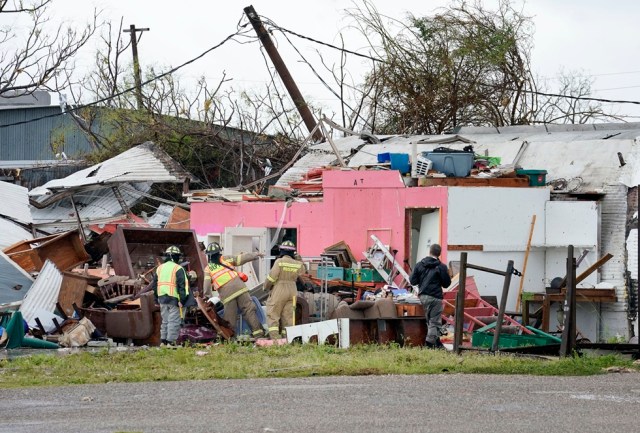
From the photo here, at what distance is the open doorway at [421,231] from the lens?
893 inches

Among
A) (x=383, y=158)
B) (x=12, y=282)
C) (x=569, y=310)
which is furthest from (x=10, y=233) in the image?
(x=569, y=310)

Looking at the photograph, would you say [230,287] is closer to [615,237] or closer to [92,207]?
[615,237]

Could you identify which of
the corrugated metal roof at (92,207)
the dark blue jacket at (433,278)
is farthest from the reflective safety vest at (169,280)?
the corrugated metal roof at (92,207)

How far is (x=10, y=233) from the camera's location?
25156 millimetres

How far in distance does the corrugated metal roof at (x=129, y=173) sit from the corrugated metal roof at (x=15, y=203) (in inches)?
67.3

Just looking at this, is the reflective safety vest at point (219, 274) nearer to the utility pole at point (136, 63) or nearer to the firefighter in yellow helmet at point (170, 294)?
the firefighter in yellow helmet at point (170, 294)

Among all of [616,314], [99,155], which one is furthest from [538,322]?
[99,155]

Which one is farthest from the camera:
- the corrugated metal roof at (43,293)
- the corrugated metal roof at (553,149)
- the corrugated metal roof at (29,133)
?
the corrugated metal roof at (29,133)

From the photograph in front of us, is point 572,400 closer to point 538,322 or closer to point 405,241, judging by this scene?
point 538,322

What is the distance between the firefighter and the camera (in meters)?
18.2

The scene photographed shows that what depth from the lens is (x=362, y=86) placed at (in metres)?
34.7

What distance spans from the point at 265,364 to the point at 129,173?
15.3m

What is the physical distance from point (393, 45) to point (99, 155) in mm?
9405

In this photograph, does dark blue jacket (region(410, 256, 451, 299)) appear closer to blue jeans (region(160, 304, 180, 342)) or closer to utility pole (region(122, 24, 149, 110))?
blue jeans (region(160, 304, 180, 342))
